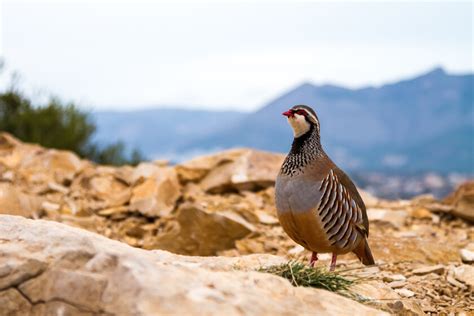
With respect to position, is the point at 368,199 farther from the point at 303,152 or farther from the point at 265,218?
the point at 303,152

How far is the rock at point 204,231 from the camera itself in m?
7.93

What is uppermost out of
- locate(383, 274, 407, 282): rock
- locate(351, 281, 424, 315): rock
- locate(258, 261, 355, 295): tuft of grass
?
locate(258, 261, 355, 295): tuft of grass

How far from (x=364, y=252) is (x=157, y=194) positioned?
14.4 feet

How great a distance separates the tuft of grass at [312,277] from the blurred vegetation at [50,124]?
15.1 m

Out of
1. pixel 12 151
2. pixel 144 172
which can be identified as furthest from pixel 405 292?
pixel 12 151

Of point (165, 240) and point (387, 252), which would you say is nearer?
point (387, 252)

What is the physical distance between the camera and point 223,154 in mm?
10484

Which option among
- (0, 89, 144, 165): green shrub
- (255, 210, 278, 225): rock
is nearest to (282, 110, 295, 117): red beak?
(255, 210, 278, 225): rock

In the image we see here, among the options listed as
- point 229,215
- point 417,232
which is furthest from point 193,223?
point 417,232

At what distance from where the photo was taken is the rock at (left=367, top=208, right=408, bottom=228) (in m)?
8.88

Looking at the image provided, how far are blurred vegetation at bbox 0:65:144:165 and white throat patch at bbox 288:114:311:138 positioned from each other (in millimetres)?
14290

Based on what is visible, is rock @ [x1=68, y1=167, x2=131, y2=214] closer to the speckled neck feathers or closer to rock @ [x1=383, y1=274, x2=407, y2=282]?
rock @ [x1=383, y1=274, x2=407, y2=282]

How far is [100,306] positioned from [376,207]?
23.0 feet

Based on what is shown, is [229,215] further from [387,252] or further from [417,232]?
[417,232]
